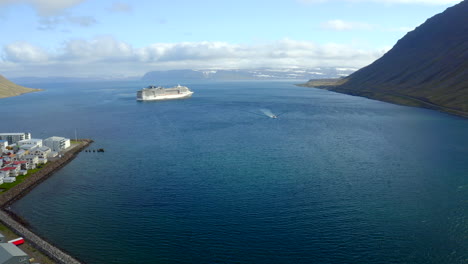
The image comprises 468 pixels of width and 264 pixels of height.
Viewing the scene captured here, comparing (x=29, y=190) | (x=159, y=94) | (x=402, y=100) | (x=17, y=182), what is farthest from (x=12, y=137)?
(x=402, y=100)

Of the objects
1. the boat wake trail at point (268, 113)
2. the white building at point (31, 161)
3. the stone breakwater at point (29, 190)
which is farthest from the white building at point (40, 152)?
the boat wake trail at point (268, 113)

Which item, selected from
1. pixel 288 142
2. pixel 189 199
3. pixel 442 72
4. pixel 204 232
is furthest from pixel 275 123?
pixel 442 72

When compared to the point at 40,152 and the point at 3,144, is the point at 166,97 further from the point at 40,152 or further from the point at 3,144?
the point at 40,152

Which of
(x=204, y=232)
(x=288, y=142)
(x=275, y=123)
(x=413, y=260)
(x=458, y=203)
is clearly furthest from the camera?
(x=275, y=123)

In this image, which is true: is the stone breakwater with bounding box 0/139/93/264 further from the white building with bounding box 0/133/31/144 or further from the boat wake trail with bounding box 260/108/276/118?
the boat wake trail with bounding box 260/108/276/118

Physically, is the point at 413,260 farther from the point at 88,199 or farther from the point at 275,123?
the point at 275,123
